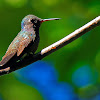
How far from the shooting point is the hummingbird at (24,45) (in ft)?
12.0

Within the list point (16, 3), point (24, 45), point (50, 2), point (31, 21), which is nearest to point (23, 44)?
point (24, 45)

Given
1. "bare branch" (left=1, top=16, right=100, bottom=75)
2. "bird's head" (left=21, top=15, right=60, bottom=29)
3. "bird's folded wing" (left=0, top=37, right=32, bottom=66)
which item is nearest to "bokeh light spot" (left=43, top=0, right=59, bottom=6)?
"bird's head" (left=21, top=15, right=60, bottom=29)

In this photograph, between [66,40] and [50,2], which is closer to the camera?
[66,40]

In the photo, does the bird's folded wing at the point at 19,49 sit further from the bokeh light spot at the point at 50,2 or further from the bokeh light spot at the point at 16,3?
Answer: the bokeh light spot at the point at 50,2

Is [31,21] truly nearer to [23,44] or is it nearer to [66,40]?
[23,44]

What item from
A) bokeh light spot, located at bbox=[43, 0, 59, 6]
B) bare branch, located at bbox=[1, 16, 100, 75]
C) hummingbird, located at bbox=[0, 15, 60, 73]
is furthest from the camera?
bokeh light spot, located at bbox=[43, 0, 59, 6]

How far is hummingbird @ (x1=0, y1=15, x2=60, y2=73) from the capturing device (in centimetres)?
365

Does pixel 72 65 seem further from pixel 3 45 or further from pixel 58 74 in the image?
pixel 3 45

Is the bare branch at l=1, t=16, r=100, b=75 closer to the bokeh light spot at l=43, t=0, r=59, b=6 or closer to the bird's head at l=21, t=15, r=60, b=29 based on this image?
the bird's head at l=21, t=15, r=60, b=29

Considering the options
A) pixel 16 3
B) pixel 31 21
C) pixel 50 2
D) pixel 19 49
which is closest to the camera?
pixel 19 49

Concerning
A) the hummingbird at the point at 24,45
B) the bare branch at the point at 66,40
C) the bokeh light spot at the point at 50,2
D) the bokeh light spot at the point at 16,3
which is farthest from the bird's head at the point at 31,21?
the bare branch at the point at 66,40

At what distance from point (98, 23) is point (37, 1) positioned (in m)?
2.40

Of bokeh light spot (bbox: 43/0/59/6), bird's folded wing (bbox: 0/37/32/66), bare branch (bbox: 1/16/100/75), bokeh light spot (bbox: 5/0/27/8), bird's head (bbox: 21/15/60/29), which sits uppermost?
bokeh light spot (bbox: 5/0/27/8)

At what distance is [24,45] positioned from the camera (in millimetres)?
3992
